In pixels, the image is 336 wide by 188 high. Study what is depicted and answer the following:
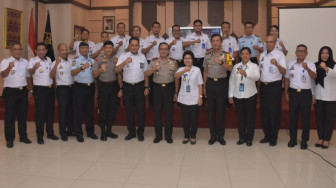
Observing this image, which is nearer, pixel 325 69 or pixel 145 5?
pixel 325 69

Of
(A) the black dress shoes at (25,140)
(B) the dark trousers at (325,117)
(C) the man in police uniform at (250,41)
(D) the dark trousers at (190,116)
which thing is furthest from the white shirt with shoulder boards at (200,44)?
(A) the black dress shoes at (25,140)

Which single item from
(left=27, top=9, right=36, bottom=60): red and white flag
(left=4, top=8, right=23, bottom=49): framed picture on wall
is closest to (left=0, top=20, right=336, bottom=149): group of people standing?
(left=4, top=8, right=23, bottom=49): framed picture on wall

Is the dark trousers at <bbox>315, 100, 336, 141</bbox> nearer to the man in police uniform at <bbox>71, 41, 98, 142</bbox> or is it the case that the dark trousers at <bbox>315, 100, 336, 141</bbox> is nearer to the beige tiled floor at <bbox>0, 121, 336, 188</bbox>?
the beige tiled floor at <bbox>0, 121, 336, 188</bbox>

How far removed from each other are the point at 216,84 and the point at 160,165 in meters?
1.62

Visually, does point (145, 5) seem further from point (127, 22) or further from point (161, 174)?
point (161, 174)

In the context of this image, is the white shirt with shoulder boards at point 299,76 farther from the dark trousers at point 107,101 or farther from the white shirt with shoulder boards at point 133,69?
the dark trousers at point 107,101

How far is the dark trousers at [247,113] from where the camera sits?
4.30 meters

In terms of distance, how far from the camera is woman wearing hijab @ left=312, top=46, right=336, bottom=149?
162 inches

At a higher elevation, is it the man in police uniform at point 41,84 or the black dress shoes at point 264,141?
the man in police uniform at point 41,84

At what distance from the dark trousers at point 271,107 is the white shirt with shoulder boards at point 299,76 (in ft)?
0.65

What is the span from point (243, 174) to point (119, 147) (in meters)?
1.93

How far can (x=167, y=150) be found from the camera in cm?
409

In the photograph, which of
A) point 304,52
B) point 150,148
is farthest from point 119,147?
point 304,52

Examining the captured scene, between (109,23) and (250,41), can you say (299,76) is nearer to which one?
(250,41)
